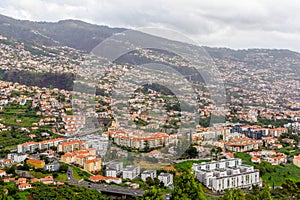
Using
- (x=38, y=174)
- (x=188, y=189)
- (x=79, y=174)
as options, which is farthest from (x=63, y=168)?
(x=188, y=189)

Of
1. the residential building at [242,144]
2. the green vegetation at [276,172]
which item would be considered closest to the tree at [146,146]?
the green vegetation at [276,172]

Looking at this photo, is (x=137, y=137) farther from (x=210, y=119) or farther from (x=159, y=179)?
(x=210, y=119)

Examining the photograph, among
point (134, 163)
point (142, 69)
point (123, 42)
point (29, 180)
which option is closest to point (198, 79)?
point (142, 69)

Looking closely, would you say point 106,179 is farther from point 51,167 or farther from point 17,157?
point 17,157

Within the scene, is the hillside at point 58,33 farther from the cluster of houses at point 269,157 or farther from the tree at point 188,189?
the tree at point 188,189

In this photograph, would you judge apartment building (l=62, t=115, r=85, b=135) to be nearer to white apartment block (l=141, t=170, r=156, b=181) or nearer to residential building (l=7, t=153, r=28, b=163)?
residential building (l=7, t=153, r=28, b=163)
